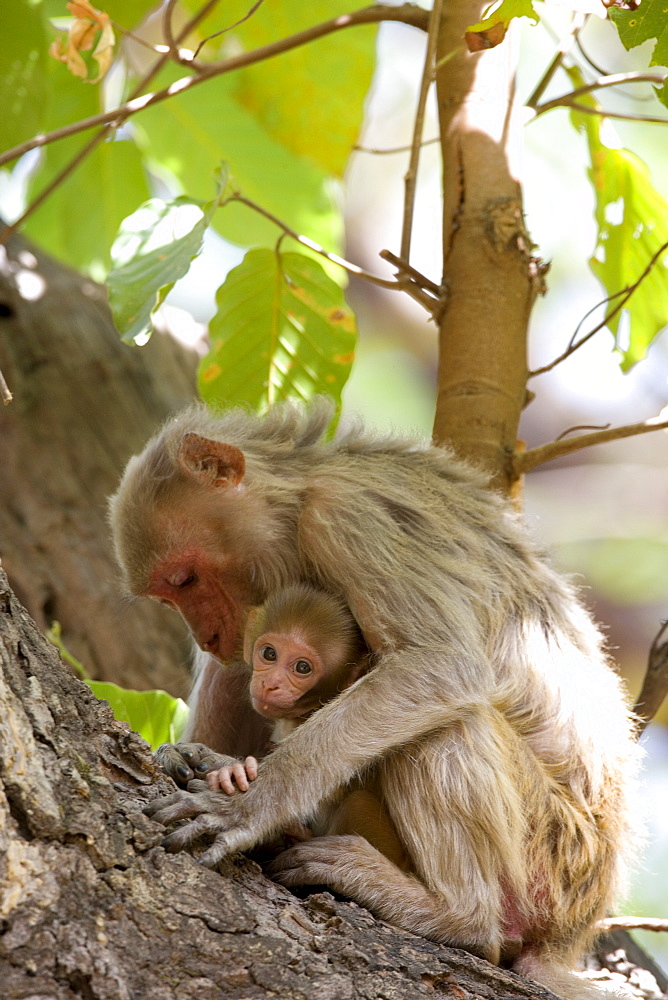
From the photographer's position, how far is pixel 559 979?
9.41 ft

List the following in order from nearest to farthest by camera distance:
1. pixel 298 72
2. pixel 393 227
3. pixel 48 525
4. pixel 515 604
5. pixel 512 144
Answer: pixel 515 604 → pixel 512 144 → pixel 298 72 → pixel 48 525 → pixel 393 227

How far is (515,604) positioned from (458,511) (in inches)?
13.2

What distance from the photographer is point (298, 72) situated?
4.76 m

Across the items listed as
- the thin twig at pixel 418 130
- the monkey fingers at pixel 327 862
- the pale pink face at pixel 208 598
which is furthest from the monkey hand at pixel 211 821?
the thin twig at pixel 418 130

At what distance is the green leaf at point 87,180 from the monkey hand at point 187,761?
2.84 metres

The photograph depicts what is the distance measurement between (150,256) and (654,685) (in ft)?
7.17

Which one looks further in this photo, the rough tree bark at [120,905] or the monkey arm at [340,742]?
the monkey arm at [340,742]

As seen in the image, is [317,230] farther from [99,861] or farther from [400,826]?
[99,861]

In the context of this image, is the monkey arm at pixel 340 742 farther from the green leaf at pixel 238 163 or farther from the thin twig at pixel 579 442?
the green leaf at pixel 238 163

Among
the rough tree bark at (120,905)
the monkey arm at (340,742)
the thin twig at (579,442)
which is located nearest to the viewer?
the rough tree bark at (120,905)

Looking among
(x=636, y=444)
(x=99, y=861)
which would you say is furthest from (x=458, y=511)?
(x=636, y=444)

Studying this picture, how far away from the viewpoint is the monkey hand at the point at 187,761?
2.78 m

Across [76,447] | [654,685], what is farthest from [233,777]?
→ [76,447]

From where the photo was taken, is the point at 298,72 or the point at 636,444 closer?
the point at 298,72
